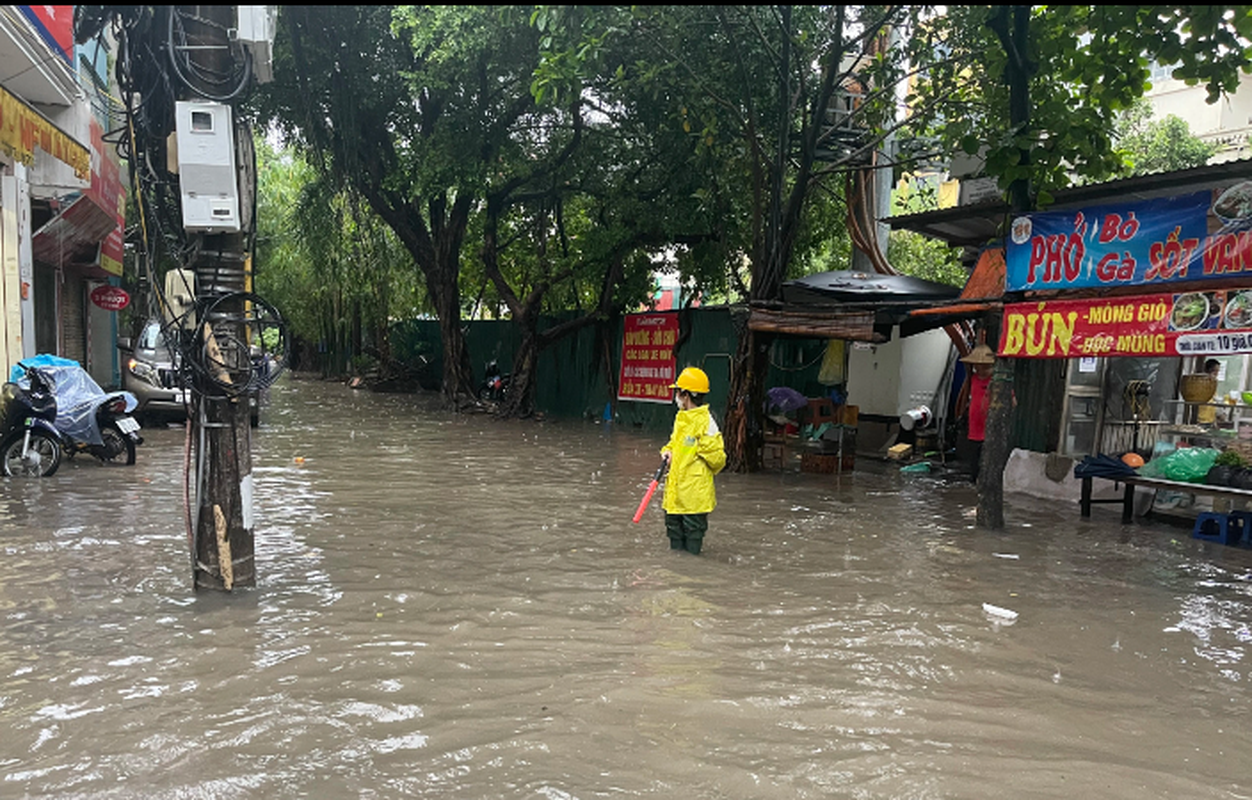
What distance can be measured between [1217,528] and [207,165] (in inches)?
380

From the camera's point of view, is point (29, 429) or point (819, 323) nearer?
point (29, 429)

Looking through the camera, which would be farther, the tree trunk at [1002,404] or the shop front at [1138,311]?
the tree trunk at [1002,404]

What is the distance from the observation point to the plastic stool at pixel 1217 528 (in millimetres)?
8484

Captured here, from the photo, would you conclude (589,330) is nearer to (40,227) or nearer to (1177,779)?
(40,227)

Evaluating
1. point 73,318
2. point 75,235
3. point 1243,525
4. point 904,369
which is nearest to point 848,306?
point 904,369

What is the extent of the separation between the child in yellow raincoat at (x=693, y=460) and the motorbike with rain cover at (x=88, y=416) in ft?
23.7

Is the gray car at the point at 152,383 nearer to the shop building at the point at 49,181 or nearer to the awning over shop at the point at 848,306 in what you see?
the shop building at the point at 49,181

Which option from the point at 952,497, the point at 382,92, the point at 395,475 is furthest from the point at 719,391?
the point at 382,92

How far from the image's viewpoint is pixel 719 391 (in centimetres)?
1630

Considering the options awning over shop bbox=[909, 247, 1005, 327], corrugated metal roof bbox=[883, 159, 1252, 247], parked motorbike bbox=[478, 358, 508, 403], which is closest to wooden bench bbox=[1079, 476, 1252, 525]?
awning over shop bbox=[909, 247, 1005, 327]

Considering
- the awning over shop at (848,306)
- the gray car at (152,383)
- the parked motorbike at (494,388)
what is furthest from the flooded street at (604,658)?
the parked motorbike at (494,388)

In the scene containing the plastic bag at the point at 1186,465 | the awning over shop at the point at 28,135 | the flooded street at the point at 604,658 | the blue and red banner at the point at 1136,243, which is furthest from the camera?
the awning over shop at the point at 28,135

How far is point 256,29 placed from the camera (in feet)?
16.8

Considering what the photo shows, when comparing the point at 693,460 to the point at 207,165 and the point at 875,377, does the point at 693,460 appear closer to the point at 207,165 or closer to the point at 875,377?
the point at 207,165
